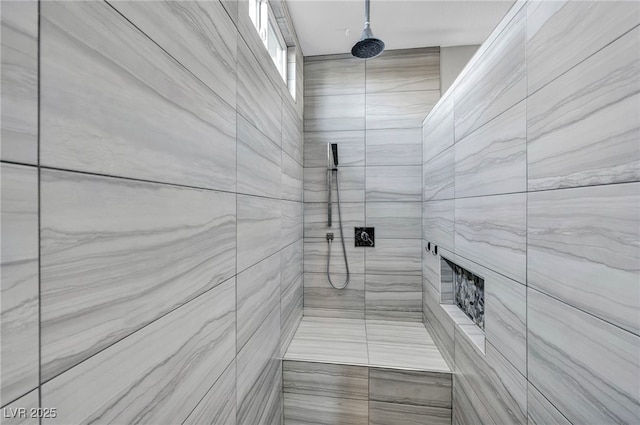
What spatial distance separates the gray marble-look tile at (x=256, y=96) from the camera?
1134 millimetres

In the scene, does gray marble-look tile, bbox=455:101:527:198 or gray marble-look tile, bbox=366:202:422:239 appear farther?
gray marble-look tile, bbox=366:202:422:239

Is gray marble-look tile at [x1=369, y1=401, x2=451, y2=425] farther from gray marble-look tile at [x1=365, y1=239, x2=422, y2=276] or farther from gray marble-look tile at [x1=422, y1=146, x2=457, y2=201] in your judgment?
gray marble-look tile at [x1=422, y1=146, x2=457, y2=201]

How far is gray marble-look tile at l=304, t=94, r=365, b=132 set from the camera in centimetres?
256

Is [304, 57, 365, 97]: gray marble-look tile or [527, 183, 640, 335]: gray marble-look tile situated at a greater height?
[304, 57, 365, 97]: gray marble-look tile

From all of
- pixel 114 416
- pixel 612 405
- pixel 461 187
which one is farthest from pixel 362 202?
pixel 114 416

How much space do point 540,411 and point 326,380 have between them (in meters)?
1.25

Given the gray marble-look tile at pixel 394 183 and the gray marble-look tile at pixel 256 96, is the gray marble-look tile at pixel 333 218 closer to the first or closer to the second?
the gray marble-look tile at pixel 394 183

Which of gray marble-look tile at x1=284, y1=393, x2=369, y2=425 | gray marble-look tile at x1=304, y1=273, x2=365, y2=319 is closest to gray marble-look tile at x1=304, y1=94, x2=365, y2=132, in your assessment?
gray marble-look tile at x1=304, y1=273, x2=365, y2=319

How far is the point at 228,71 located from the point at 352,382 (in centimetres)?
186

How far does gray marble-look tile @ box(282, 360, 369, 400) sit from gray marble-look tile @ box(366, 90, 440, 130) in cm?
190

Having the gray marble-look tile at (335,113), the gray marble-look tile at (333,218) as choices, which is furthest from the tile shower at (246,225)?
the gray marble-look tile at (335,113)

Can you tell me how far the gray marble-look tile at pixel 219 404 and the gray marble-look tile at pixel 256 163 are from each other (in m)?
0.66

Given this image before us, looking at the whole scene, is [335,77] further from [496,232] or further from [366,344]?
[366,344]

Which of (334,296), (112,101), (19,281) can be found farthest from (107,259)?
(334,296)
